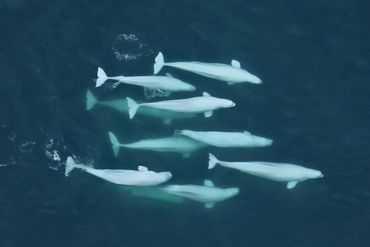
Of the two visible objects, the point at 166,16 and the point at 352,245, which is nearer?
the point at 166,16

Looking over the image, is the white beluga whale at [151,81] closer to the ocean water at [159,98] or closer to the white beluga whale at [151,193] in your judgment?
the ocean water at [159,98]

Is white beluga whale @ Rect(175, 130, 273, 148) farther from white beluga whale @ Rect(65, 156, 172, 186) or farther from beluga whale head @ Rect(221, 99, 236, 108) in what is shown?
white beluga whale @ Rect(65, 156, 172, 186)

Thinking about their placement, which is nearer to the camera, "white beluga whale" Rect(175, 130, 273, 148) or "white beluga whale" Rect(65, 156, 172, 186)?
"white beluga whale" Rect(65, 156, 172, 186)

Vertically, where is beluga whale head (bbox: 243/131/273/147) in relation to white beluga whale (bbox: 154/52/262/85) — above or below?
below

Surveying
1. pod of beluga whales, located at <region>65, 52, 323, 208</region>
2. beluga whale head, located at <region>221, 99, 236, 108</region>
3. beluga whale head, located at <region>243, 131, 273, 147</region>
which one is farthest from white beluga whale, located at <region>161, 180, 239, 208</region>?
beluga whale head, located at <region>221, 99, 236, 108</region>

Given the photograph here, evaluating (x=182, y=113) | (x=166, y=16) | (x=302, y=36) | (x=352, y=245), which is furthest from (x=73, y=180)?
(x=352, y=245)

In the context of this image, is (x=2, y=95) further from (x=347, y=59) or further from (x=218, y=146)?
(x=347, y=59)
